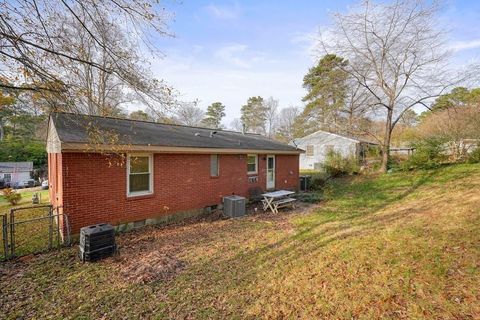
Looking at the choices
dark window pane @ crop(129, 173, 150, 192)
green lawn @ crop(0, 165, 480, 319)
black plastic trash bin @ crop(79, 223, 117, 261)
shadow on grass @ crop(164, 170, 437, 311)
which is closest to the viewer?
green lawn @ crop(0, 165, 480, 319)

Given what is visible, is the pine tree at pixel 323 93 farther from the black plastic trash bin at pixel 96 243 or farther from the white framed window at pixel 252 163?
the black plastic trash bin at pixel 96 243

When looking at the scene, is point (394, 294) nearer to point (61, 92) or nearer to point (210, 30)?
point (61, 92)

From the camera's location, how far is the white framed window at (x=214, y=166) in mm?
9913

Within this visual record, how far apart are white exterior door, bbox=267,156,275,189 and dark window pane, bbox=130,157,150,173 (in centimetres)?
668

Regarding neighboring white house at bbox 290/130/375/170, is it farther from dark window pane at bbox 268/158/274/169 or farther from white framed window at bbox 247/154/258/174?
white framed window at bbox 247/154/258/174

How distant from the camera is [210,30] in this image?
8.31 meters

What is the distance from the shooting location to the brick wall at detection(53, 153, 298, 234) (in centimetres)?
646

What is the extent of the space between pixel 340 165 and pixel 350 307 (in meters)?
16.1

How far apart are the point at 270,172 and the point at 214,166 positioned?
13.2 ft

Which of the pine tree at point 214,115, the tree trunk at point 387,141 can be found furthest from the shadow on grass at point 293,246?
the pine tree at point 214,115

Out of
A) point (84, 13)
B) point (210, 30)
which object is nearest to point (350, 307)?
point (84, 13)

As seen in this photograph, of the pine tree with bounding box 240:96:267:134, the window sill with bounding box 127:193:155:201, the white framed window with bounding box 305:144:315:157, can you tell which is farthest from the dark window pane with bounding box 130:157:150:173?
the pine tree with bounding box 240:96:267:134

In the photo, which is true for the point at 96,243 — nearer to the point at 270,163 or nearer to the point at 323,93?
the point at 270,163

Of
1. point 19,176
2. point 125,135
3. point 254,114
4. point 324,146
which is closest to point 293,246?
point 125,135
